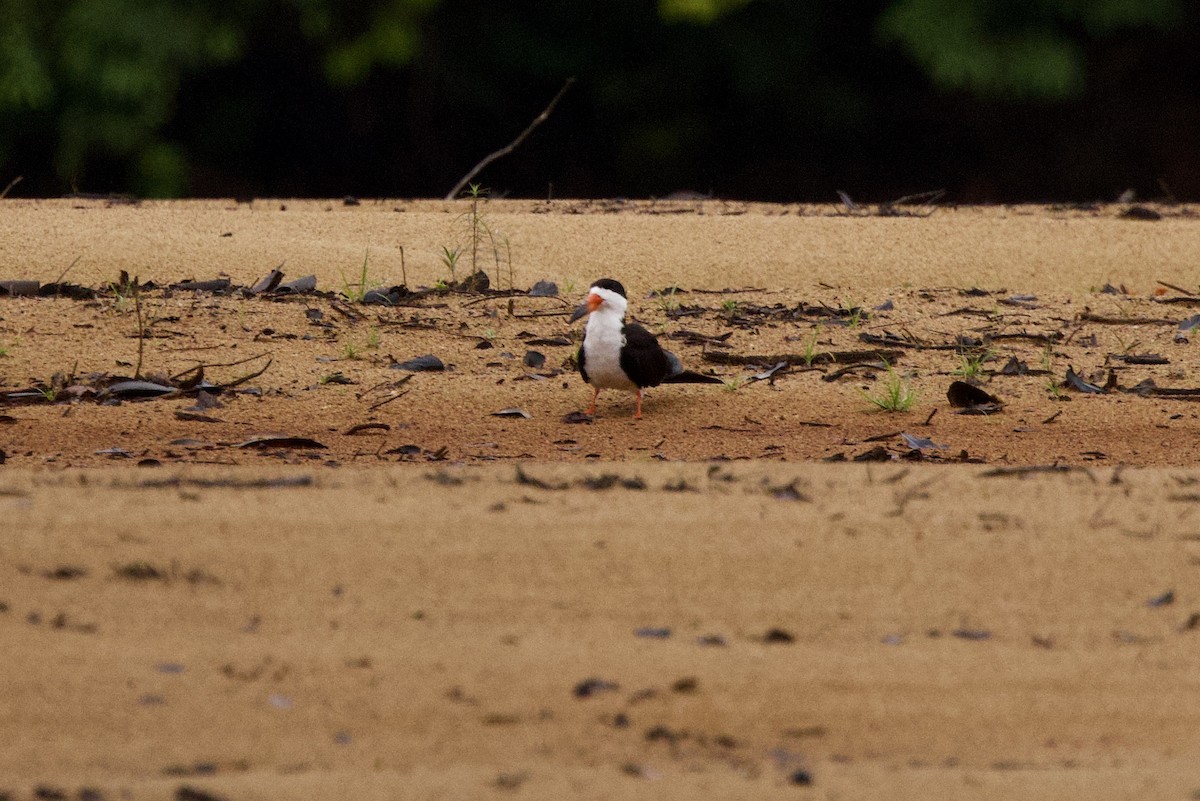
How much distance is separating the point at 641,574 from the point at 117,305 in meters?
3.53

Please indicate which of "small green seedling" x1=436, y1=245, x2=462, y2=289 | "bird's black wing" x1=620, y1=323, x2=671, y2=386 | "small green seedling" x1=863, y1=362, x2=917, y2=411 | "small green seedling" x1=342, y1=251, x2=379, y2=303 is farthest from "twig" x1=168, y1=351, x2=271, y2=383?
"small green seedling" x1=863, y1=362, x2=917, y2=411

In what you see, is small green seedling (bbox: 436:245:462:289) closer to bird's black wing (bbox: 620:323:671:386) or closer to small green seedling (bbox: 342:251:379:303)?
small green seedling (bbox: 342:251:379:303)

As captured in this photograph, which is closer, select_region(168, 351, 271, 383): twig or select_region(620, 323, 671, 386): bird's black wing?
select_region(620, 323, 671, 386): bird's black wing

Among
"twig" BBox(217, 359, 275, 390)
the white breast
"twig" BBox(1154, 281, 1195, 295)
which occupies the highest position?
"twig" BBox(1154, 281, 1195, 295)

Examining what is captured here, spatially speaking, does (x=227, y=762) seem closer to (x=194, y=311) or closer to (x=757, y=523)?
(x=757, y=523)

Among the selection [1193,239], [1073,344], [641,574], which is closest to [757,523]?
[641,574]

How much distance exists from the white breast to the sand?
161mm

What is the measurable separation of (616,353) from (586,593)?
2.04m

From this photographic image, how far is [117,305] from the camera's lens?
19.2ft

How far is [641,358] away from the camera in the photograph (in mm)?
4812

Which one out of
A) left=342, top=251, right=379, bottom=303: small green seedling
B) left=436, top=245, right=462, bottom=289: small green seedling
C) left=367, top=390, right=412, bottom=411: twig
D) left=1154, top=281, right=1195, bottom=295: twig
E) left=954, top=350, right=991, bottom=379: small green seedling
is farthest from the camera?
left=1154, top=281, right=1195, bottom=295: twig

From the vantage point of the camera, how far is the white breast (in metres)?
4.81

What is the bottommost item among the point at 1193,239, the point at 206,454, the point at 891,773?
the point at 891,773

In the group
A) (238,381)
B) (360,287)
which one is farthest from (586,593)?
(360,287)
